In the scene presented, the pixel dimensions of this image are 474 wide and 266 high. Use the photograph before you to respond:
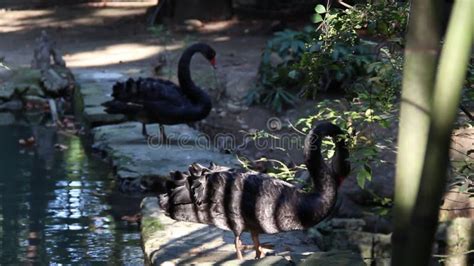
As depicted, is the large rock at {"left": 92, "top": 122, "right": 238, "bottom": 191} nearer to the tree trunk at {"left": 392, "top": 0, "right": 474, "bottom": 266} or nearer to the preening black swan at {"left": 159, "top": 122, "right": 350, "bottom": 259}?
the preening black swan at {"left": 159, "top": 122, "right": 350, "bottom": 259}

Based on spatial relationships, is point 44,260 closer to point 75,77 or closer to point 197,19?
point 75,77

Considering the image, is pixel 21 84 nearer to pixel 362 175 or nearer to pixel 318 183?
pixel 318 183

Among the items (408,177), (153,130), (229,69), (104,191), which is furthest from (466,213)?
(229,69)

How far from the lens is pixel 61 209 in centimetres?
720

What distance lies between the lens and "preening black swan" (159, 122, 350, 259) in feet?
16.1

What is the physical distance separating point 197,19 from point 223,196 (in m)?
12.9

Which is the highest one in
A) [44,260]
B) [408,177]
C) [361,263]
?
[408,177]

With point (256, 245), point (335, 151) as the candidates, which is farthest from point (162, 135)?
point (335, 151)

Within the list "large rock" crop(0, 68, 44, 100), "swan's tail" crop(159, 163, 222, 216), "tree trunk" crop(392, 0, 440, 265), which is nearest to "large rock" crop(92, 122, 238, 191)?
"large rock" crop(0, 68, 44, 100)

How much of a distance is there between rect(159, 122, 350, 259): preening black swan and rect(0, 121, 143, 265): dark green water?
1.11 m

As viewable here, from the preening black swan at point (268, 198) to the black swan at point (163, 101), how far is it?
3.31 meters

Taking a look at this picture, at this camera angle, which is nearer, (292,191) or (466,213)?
(292,191)

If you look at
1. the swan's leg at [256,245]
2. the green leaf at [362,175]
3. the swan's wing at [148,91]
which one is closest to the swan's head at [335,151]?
the green leaf at [362,175]

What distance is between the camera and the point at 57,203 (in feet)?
24.2
